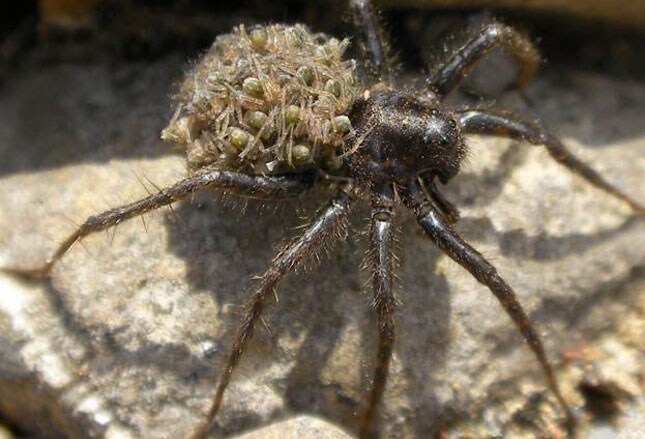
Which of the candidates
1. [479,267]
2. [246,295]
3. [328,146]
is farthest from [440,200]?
[246,295]

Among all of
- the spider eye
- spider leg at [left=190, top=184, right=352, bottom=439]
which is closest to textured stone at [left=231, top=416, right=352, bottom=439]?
spider leg at [left=190, top=184, right=352, bottom=439]

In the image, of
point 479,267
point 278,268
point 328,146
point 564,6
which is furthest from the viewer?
point 564,6

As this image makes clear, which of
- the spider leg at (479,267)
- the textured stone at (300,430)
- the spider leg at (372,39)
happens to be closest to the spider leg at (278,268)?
the textured stone at (300,430)

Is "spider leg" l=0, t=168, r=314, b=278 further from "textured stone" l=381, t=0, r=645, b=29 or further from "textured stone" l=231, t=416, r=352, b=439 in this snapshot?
"textured stone" l=381, t=0, r=645, b=29

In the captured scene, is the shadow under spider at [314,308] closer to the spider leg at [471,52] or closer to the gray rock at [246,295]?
the gray rock at [246,295]

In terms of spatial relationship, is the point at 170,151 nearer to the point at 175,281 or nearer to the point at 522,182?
the point at 175,281

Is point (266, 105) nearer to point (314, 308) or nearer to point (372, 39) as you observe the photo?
point (372, 39)
